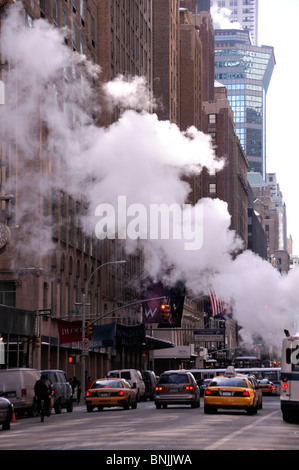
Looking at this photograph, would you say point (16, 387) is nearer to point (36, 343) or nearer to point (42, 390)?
point (42, 390)

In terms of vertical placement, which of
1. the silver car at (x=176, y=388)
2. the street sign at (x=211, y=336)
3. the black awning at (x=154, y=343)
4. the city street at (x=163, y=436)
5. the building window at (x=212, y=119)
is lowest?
the city street at (x=163, y=436)

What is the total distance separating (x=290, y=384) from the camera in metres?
29.3

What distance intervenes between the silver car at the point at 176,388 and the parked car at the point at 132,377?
8864mm

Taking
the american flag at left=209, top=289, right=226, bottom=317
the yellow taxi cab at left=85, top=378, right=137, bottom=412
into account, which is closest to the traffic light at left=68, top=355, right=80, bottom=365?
the yellow taxi cab at left=85, top=378, right=137, bottom=412

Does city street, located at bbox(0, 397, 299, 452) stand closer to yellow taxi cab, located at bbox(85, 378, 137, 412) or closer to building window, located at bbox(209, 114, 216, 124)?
yellow taxi cab, located at bbox(85, 378, 137, 412)

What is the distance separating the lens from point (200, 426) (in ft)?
85.0

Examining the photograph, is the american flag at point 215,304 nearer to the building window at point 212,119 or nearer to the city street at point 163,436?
the city street at point 163,436

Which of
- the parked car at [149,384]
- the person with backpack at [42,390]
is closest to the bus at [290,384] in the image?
the person with backpack at [42,390]

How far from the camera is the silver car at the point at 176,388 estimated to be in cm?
3972

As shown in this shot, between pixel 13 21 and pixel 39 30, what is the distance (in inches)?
151

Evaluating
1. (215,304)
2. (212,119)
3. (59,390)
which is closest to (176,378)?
(59,390)

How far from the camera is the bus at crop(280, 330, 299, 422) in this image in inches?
1150
